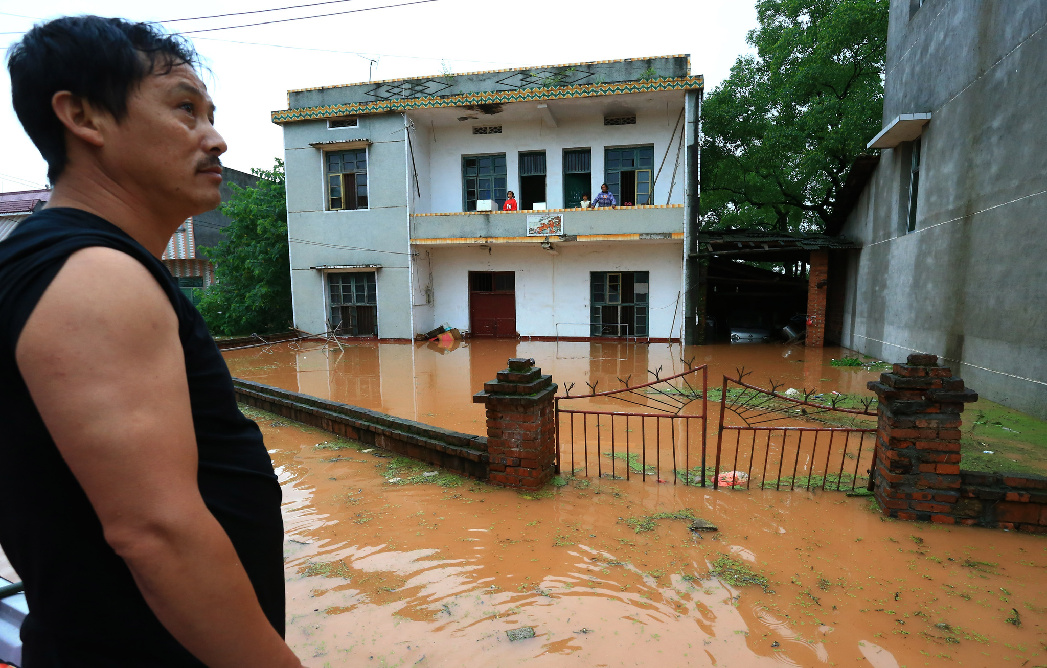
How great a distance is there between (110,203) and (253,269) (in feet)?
57.7

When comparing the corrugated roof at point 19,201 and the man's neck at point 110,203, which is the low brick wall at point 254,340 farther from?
the man's neck at point 110,203

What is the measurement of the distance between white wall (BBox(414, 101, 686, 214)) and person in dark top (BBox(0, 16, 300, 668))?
14.6 m

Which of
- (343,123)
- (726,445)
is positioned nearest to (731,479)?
(726,445)

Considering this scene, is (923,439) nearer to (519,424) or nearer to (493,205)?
(519,424)

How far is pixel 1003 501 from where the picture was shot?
3467 mm

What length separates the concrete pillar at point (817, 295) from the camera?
43.6ft

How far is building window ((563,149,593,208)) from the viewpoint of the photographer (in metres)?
15.2

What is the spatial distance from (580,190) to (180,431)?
15.5 m

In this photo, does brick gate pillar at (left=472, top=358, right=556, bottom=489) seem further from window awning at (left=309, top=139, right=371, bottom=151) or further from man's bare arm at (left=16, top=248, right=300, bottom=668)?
window awning at (left=309, top=139, right=371, bottom=151)

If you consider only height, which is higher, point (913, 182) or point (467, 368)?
point (913, 182)

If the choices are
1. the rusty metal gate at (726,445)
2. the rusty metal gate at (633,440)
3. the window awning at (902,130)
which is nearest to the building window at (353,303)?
the rusty metal gate at (633,440)

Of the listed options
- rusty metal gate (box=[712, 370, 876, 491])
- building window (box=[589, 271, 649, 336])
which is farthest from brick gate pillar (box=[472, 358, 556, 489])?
building window (box=[589, 271, 649, 336])

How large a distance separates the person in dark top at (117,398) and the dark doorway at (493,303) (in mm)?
15005

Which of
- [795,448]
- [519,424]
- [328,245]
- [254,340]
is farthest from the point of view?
[328,245]
